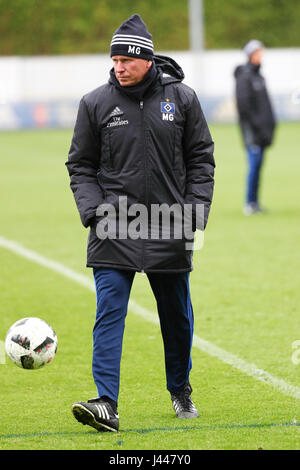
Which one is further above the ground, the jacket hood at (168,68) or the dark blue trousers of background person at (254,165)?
the jacket hood at (168,68)

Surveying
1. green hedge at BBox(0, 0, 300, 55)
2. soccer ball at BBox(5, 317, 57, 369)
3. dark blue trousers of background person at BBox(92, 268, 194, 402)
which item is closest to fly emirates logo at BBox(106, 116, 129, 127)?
dark blue trousers of background person at BBox(92, 268, 194, 402)

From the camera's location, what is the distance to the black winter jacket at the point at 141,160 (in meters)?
5.36

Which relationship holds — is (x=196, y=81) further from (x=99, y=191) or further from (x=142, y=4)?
(x=99, y=191)

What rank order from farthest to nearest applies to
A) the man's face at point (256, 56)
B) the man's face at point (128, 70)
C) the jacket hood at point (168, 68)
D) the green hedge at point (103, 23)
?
the green hedge at point (103, 23) < the man's face at point (256, 56) < the jacket hood at point (168, 68) < the man's face at point (128, 70)

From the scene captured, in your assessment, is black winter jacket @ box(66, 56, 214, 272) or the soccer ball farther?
the soccer ball

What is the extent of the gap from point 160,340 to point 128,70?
2.88 metres

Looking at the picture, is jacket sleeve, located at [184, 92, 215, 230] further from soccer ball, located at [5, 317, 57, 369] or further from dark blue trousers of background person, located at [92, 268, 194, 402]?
soccer ball, located at [5, 317, 57, 369]

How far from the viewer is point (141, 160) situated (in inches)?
211

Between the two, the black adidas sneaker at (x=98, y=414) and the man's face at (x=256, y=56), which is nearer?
the black adidas sneaker at (x=98, y=414)

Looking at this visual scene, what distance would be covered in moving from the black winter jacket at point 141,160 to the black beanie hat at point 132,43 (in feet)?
0.55

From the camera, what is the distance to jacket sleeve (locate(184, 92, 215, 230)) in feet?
17.9

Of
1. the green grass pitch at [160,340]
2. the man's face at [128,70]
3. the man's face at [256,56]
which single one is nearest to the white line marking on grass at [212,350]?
the green grass pitch at [160,340]

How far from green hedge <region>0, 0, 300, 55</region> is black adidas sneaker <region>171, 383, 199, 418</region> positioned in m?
60.7

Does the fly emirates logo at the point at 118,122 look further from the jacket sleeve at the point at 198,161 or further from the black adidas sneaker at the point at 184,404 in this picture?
the black adidas sneaker at the point at 184,404
